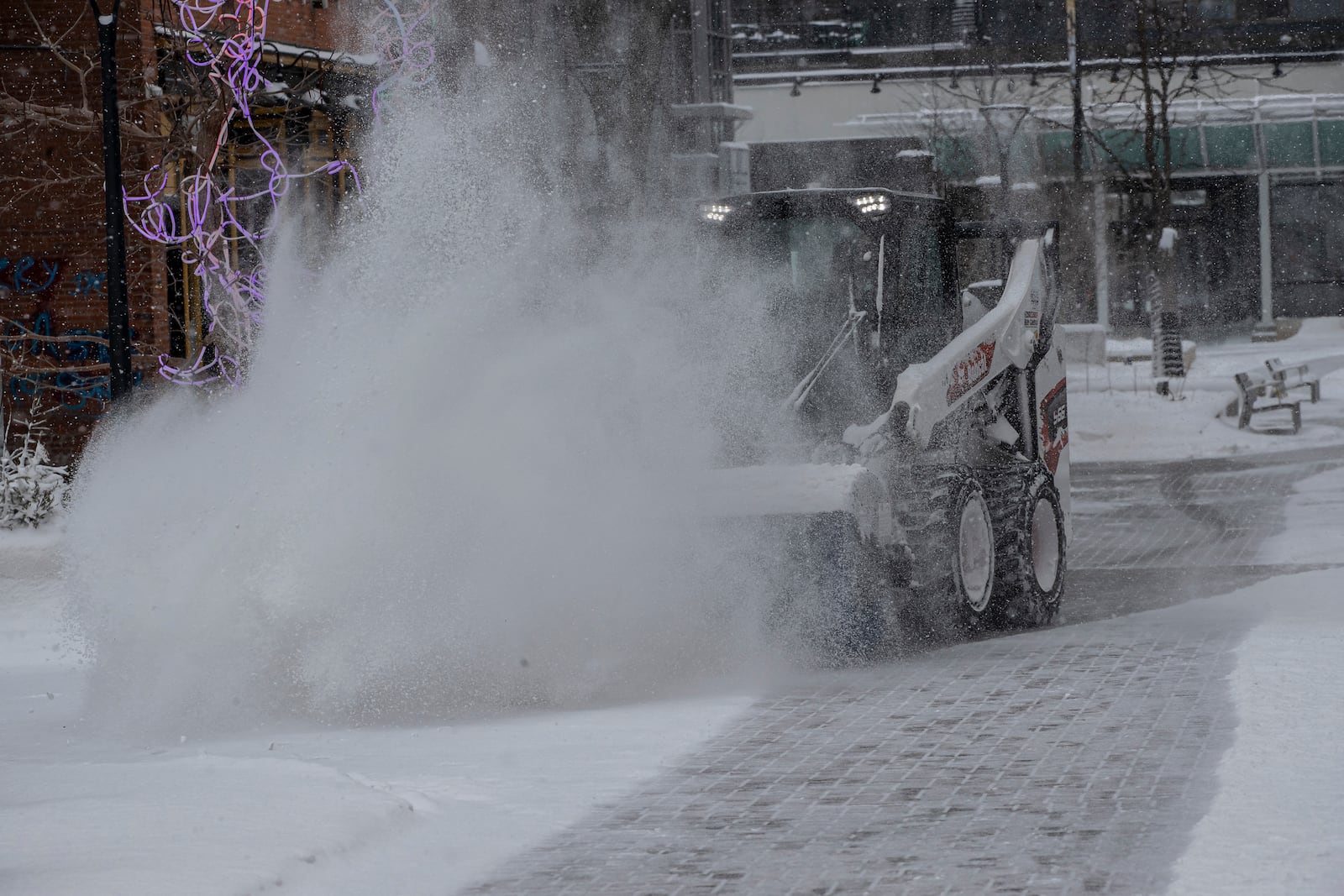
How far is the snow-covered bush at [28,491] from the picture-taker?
13.5m

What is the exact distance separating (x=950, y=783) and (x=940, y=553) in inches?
134

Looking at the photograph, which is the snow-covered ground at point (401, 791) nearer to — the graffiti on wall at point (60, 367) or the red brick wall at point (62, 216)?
the graffiti on wall at point (60, 367)

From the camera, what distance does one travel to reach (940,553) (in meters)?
9.82

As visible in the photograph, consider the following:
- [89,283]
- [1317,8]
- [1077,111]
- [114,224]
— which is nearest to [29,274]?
[89,283]

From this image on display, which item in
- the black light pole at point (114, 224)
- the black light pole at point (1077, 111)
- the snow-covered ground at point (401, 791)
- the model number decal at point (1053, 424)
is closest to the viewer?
the snow-covered ground at point (401, 791)

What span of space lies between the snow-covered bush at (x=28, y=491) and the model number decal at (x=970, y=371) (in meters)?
7.40

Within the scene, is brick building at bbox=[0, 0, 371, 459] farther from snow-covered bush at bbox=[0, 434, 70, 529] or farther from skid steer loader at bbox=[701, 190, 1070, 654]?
skid steer loader at bbox=[701, 190, 1070, 654]

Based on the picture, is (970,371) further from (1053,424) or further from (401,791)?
(401,791)

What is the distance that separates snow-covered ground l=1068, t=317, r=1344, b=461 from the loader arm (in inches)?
501

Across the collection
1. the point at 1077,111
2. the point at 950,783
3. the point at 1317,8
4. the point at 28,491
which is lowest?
the point at 950,783

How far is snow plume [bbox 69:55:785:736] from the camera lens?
8125 mm

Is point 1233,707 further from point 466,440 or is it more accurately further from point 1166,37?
point 1166,37

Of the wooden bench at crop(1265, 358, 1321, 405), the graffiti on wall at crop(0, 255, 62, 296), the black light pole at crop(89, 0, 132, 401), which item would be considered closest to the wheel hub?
the black light pole at crop(89, 0, 132, 401)

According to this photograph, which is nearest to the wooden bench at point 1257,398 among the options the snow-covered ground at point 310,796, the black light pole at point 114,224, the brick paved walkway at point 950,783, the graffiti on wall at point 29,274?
the brick paved walkway at point 950,783
